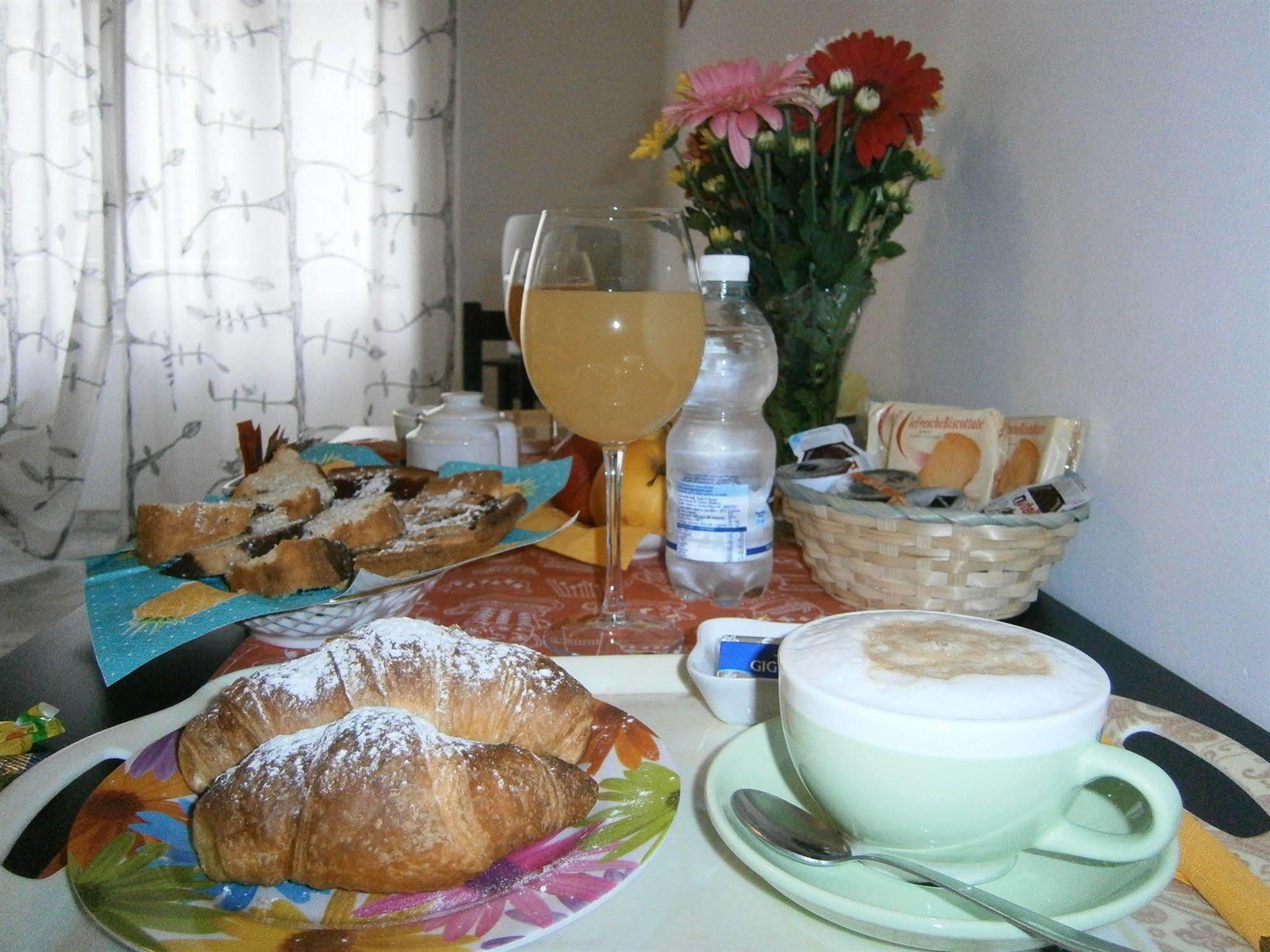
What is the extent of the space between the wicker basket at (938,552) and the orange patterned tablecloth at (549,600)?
0.07m

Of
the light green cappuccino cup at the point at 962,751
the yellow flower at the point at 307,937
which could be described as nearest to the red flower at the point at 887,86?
the light green cappuccino cup at the point at 962,751

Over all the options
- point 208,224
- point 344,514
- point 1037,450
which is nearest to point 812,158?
point 1037,450

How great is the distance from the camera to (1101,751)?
1.22 feet

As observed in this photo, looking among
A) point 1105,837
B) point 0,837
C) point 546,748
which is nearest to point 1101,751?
point 1105,837

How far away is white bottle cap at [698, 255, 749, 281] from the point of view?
2.66 feet

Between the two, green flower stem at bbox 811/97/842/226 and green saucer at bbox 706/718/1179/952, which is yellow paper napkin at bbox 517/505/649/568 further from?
green saucer at bbox 706/718/1179/952

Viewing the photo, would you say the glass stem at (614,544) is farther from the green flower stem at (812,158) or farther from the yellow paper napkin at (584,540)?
the green flower stem at (812,158)

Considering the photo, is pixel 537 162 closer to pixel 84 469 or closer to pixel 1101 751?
pixel 84 469

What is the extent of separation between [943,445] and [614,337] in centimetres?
37

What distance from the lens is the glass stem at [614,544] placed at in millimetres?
808

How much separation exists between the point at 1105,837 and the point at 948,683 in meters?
0.09

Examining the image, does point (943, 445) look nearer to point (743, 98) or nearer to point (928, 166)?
point (928, 166)

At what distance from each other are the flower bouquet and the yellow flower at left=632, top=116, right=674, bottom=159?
4 cm

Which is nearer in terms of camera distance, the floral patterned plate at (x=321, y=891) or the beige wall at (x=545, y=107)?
the floral patterned plate at (x=321, y=891)
